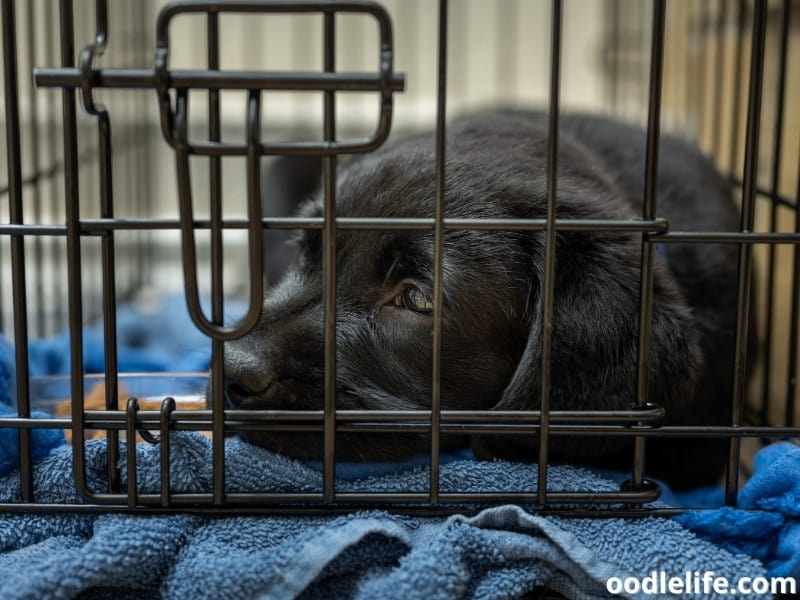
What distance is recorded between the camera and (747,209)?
1.20 metres

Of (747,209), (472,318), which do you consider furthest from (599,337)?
(747,209)

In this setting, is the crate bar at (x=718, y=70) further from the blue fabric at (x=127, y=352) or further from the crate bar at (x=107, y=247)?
the crate bar at (x=107, y=247)

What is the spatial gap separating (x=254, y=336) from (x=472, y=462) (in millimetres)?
359

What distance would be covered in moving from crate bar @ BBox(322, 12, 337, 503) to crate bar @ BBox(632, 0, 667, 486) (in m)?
0.37

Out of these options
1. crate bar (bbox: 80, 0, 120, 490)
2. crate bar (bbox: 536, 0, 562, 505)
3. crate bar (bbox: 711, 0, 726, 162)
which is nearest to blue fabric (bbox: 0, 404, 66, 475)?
crate bar (bbox: 80, 0, 120, 490)

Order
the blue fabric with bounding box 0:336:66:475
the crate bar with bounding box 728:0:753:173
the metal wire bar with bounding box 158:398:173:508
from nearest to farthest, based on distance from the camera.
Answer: the metal wire bar with bounding box 158:398:173:508 → the blue fabric with bounding box 0:336:66:475 → the crate bar with bounding box 728:0:753:173

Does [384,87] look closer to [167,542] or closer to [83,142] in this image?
[167,542]

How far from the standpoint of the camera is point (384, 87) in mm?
1031

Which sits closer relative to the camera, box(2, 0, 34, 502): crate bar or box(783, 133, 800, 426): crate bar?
box(2, 0, 34, 502): crate bar

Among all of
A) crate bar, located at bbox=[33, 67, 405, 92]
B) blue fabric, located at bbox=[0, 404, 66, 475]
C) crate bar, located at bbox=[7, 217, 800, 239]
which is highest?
crate bar, located at bbox=[33, 67, 405, 92]

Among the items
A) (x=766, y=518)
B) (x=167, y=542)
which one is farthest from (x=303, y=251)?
(x=766, y=518)

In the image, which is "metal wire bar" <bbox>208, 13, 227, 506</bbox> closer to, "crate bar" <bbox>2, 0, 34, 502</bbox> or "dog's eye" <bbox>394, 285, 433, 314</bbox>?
"crate bar" <bbox>2, 0, 34, 502</bbox>

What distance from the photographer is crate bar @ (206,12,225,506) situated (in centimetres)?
107

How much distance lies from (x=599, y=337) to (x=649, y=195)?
312 millimetres
